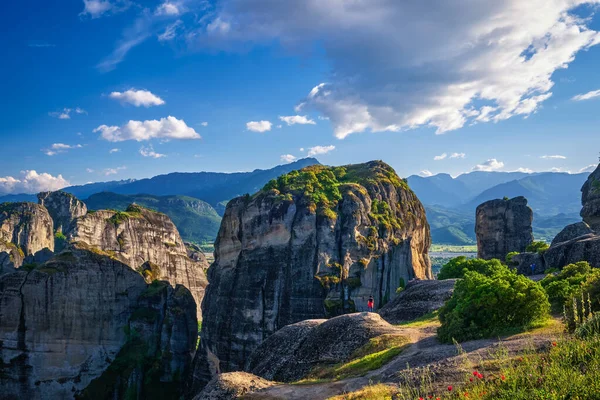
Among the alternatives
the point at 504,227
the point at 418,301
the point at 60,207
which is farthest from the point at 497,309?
the point at 60,207

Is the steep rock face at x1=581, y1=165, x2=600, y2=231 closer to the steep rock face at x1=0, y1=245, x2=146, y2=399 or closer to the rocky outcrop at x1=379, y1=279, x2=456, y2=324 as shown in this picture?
the rocky outcrop at x1=379, y1=279, x2=456, y2=324

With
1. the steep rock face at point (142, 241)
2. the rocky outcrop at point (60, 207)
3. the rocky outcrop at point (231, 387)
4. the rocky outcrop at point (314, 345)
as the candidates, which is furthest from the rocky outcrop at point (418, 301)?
the rocky outcrop at point (60, 207)

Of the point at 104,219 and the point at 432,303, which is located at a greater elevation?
the point at 104,219

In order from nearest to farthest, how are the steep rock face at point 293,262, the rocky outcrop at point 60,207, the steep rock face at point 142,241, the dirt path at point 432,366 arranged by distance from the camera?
the dirt path at point 432,366 → the steep rock face at point 293,262 → the steep rock face at point 142,241 → the rocky outcrop at point 60,207

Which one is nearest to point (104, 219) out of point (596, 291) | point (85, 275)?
point (85, 275)

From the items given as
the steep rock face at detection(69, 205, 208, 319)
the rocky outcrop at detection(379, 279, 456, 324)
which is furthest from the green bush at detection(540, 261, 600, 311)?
the steep rock face at detection(69, 205, 208, 319)

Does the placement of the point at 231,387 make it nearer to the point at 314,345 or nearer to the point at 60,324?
the point at 314,345

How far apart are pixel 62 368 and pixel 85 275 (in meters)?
12.7

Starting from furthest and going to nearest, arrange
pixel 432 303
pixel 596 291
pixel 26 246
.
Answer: pixel 26 246
pixel 432 303
pixel 596 291

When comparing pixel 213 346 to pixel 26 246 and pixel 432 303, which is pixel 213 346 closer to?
pixel 432 303

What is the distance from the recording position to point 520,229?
76.8 metres

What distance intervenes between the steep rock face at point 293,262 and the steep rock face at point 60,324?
48.7 feet

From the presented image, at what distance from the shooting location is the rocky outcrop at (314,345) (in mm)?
27594

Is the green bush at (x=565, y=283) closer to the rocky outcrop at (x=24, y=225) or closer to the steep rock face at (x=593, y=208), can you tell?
the steep rock face at (x=593, y=208)
